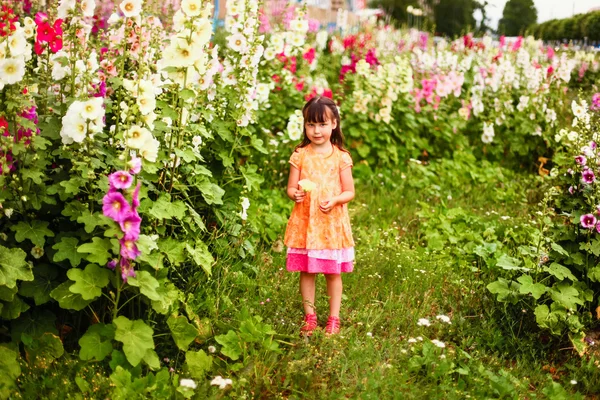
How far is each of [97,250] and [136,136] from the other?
19.2 inches

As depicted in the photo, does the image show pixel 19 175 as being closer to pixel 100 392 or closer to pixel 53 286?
pixel 53 286

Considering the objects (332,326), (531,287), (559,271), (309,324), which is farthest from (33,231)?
(559,271)

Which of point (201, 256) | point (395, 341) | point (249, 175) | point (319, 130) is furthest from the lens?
point (249, 175)

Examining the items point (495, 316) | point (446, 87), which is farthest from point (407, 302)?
point (446, 87)

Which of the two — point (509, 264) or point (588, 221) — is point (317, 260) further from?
point (588, 221)

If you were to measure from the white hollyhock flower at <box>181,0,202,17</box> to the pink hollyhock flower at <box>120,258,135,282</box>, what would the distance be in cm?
111

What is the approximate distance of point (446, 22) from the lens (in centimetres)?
2680

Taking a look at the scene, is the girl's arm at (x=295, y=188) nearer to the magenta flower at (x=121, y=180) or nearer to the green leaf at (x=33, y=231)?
the magenta flower at (x=121, y=180)

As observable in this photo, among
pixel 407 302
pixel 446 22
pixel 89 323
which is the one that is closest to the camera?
pixel 89 323

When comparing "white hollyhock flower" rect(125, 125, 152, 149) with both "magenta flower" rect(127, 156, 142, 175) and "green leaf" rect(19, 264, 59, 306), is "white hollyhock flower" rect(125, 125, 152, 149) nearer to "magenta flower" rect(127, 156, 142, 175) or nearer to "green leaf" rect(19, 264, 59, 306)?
"magenta flower" rect(127, 156, 142, 175)

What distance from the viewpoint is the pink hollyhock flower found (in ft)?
9.29

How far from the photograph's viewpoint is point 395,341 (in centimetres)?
343

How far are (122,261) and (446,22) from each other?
25.8 m

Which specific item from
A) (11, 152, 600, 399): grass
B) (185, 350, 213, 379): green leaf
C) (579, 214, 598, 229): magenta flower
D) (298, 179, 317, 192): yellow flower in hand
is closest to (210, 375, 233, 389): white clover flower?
(11, 152, 600, 399): grass
